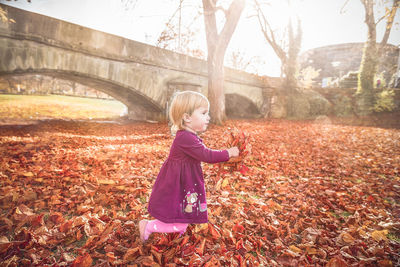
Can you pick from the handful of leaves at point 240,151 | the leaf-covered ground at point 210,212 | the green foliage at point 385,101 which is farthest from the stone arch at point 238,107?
the handful of leaves at point 240,151

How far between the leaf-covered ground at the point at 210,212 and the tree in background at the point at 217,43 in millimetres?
4583

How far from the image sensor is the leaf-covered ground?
1.74 metres

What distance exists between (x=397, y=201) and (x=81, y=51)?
29.0 ft

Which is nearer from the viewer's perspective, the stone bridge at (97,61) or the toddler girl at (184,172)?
the toddler girl at (184,172)

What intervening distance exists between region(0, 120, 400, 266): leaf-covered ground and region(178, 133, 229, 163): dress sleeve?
34.0 inches

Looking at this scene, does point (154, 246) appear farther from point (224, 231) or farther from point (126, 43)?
point (126, 43)

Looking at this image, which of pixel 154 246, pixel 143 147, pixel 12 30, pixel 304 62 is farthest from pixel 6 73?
pixel 304 62

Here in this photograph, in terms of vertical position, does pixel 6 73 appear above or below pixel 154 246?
above

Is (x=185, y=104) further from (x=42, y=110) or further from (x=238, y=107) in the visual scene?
(x=238, y=107)

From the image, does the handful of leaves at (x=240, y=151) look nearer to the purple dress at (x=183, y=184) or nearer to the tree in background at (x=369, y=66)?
the purple dress at (x=183, y=184)

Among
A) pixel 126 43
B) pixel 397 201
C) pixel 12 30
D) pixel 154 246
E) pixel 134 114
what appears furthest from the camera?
pixel 134 114

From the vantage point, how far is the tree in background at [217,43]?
25.6ft

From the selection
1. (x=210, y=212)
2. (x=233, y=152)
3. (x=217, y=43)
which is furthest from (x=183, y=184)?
(x=217, y=43)

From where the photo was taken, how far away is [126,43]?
783cm
